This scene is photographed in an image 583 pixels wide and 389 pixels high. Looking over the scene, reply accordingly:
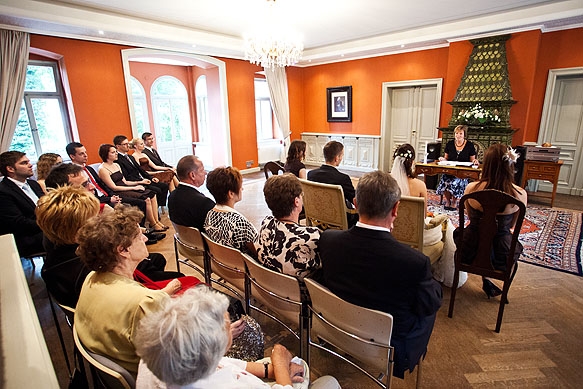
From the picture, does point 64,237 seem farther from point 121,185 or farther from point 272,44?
point 272,44

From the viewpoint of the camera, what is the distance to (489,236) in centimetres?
211

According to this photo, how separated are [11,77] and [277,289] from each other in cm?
556

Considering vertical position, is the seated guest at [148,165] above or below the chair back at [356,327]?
above

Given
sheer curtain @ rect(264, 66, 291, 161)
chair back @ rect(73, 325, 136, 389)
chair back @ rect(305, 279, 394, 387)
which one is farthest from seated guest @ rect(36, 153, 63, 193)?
sheer curtain @ rect(264, 66, 291, 161)

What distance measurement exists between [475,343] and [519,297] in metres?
0.87

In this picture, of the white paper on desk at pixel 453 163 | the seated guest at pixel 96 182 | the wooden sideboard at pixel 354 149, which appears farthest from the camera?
the wooden sideboard at pixel 354 149

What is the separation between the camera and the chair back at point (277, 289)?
1.59m

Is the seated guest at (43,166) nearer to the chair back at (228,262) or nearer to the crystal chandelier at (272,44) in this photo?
the chair back at (228,262)

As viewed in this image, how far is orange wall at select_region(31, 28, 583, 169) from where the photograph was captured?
17.2ft

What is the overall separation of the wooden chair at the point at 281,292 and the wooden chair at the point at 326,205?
124 cm

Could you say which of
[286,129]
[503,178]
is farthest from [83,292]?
[286,129]

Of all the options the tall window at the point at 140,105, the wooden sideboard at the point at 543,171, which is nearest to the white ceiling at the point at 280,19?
the wooden sideboard at the point at 543,171

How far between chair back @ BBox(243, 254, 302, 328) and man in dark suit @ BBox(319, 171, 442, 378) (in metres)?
0.22

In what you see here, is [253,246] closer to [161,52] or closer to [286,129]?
[161,52]
